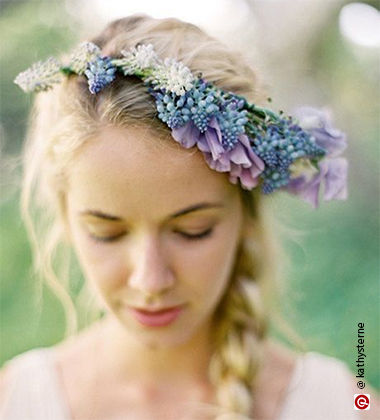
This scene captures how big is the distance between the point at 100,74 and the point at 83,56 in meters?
0.07

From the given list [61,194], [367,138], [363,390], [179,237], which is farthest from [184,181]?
[363,390]

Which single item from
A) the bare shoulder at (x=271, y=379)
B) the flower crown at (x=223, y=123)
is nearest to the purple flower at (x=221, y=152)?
the flower crown at (x=223, y=123)

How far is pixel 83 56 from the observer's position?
1212mm

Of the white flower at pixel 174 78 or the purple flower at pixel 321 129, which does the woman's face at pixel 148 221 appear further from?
the purple flower at pixel 321 129

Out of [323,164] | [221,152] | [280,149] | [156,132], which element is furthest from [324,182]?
[156,132]

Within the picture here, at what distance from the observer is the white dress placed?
4.45 feet

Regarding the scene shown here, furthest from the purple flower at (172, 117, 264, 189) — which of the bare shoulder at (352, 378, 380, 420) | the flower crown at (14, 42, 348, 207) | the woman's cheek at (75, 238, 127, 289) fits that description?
the bare shoulder at (352, 378, 380, 420)

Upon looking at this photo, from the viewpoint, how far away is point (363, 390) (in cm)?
140

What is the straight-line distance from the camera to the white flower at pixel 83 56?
1.20 m

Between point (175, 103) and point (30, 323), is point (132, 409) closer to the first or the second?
point (30, 323)

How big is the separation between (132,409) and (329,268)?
0.52 meters

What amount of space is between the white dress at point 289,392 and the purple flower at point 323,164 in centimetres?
36

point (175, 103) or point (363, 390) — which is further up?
point (175, 103)

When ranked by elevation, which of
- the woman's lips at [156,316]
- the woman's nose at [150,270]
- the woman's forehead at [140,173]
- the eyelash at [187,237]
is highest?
the woman's forehead at [140,173]
